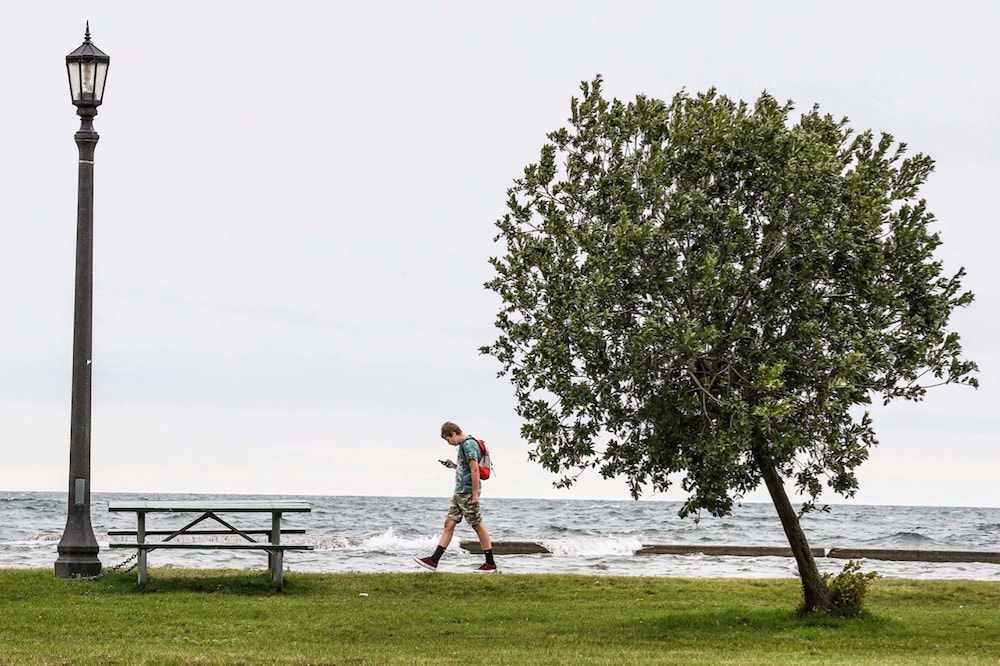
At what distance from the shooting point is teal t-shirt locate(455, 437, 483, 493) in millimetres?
16609

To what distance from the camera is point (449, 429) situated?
16.7 m

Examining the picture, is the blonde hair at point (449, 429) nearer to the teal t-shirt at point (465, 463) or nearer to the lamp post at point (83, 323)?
the teal t-shirt at point (465, 463)

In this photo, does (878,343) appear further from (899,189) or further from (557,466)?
(557,466)

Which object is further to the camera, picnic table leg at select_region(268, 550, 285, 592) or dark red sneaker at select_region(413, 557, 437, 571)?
dark red sneaker at select_region(413, 557, 437, 571)

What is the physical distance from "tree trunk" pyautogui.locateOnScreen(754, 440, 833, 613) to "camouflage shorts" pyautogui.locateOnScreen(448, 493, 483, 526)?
409 cm

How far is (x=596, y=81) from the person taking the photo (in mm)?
14039

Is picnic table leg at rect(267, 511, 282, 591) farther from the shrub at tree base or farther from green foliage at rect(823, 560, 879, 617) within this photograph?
green foliage at rect(823, 560, 879, 617)

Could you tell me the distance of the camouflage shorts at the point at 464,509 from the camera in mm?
16703

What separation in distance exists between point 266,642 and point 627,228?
17.5 ft

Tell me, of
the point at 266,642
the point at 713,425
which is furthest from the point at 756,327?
the point at 266,642

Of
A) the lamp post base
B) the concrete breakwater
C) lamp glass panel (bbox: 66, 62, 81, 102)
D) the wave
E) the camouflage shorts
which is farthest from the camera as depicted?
the wave

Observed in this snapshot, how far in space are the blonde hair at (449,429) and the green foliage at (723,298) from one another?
9.49ft

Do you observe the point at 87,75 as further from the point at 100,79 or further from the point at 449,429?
the point at 449,429

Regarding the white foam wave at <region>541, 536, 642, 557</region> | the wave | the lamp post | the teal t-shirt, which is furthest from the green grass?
the wave
